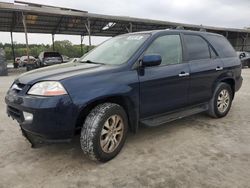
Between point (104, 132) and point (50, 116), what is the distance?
0.70m

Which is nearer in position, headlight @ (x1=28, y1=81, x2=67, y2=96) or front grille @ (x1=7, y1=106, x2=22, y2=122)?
headlight @ (x1=28, y1=81, x2=67, y2=96)

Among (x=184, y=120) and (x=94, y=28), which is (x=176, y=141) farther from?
(x=94, y=28)

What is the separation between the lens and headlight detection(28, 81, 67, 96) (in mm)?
2641

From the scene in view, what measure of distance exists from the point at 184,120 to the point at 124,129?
199 cm

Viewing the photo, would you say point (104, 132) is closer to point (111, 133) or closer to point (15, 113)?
point (111, 133)

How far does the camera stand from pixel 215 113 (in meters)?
4.68

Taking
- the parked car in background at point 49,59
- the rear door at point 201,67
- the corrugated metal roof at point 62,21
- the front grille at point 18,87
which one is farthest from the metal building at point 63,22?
the rear door at point 201,67

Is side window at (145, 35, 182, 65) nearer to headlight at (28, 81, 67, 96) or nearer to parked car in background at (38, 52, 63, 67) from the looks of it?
headlight at (28, 81, 67, 96)

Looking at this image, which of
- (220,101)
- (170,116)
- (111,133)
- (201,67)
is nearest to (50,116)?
(111,133)

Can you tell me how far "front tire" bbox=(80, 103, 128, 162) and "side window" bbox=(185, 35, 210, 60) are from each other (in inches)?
70.4

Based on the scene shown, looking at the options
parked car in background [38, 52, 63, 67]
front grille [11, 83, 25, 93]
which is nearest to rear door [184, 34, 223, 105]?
front grille [11, 83, 25, 93]

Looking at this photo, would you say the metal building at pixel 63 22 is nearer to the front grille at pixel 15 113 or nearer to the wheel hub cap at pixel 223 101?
the front grille at pixel 15 113

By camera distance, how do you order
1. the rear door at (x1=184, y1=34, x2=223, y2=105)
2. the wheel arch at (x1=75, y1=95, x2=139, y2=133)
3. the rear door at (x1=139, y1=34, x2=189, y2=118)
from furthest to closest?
the rear door at (x1=184, y1=34, x2=223, y2=105)
the rear door at (x1=139, y1=34, x2=189, y2=118)
the wheel arch at (x1=75, y1=95, x2=139, y2=133)

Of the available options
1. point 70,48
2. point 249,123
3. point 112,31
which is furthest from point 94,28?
point 249,123
